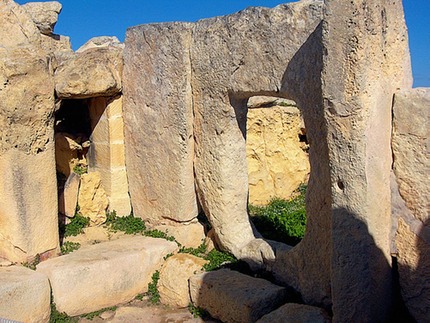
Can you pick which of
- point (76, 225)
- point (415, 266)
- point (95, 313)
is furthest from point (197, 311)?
point (415, 266)

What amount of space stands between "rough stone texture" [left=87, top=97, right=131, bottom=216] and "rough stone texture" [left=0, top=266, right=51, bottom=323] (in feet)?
5.84

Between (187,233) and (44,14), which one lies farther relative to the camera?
(44,14)

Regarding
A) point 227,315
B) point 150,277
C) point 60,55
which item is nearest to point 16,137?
point 60,55

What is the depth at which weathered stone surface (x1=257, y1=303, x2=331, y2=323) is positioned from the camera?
13.7 ft

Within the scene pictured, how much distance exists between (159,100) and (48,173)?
1515 mm

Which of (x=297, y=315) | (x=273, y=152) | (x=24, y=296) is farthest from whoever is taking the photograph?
(x=273, y=152)

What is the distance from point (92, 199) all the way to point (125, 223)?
525 millimetres

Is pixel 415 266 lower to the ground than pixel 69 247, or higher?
higher

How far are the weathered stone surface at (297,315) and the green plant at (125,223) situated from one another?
7.95 ft

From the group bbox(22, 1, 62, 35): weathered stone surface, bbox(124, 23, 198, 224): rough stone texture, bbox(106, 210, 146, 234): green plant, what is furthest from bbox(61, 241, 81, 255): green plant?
bbox(22, 1, 62, 35): weathered stone surface

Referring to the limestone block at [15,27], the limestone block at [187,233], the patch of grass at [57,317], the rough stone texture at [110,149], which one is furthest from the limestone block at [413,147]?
the limestone block at [15,27]

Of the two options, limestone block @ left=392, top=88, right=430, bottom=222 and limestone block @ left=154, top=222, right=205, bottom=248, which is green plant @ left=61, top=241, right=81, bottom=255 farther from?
limestone block @ left=392, top=88, right=430, bottom=222

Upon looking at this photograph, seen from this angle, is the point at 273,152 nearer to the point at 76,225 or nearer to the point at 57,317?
the point at 76,225

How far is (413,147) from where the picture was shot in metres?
3.84
